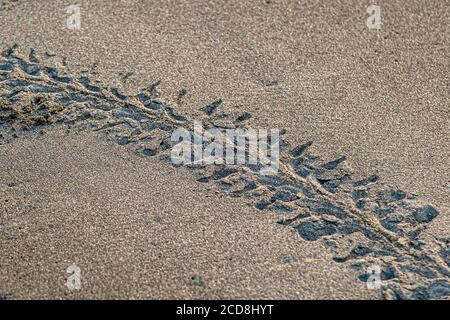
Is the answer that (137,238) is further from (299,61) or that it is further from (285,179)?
(299,61)

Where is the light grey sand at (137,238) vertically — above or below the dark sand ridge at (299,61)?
below

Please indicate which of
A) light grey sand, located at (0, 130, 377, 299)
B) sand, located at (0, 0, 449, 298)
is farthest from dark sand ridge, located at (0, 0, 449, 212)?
light grey sand, located at (0, 130, 377, 299)

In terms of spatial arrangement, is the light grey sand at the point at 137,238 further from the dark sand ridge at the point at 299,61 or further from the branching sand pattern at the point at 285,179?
the dark sand ridge at the point at 299,61

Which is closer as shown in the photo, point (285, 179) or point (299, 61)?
point (285, 179)

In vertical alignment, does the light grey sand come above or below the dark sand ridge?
below

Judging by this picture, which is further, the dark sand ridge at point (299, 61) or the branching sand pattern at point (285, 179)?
the dark sand ridge at point (299, 61)

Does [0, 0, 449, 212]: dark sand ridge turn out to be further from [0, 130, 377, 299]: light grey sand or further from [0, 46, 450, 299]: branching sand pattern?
[0, 130, 377, 299]: light grey sand

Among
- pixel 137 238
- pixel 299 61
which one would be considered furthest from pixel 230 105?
pixel 137 238

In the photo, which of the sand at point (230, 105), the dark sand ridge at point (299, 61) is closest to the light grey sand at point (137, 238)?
the sand at point (230, 105)
